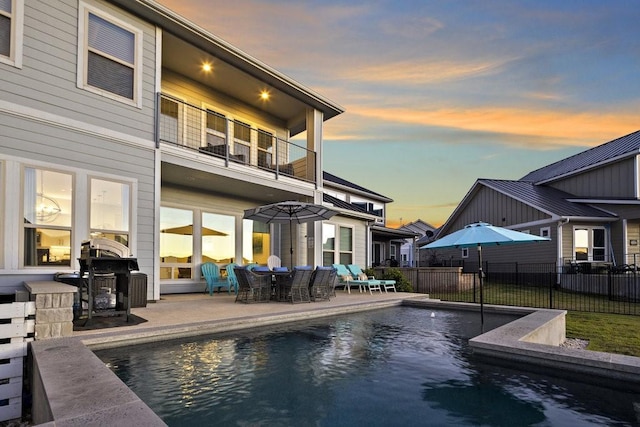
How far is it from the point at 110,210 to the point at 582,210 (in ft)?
63.5

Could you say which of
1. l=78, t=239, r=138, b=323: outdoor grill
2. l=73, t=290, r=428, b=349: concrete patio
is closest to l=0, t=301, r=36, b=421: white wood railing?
l=73, t=290, r=428, b=349: concrete patio

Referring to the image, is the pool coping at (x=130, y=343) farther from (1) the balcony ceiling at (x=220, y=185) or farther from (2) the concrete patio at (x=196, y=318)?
(1) the balcony ceiling at (x=220, y=185)

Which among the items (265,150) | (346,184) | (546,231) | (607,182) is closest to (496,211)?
(546,231)

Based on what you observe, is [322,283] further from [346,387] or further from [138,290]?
[346,387]

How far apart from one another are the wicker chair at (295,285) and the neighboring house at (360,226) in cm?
284

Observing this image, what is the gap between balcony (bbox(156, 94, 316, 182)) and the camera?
1049 cm

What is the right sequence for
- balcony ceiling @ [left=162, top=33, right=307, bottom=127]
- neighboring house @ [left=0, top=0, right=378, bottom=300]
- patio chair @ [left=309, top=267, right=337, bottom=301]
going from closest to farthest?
neighboring house @ [left=0, top=0, right=378, bottom=300], patio chair @ [left=309, top=267, right=337, bottom=301], balcony ceiling @ [left=162, top=33, right=307, bottom=127]

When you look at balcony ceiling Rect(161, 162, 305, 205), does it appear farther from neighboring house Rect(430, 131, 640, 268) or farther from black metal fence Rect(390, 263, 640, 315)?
neighboring house Rect(430, 131, 640, 268)

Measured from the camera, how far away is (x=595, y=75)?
1429cm

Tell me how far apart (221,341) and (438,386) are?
311cm

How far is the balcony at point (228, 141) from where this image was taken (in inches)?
413

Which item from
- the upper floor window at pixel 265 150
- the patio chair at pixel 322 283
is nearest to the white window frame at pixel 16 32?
the patio chair at pixel 322 283

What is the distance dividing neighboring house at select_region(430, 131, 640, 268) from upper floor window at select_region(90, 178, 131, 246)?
1684 centimetres

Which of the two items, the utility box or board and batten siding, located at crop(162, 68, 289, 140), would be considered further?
board and batten siding, located at crop(162, 68, 289, 140)
